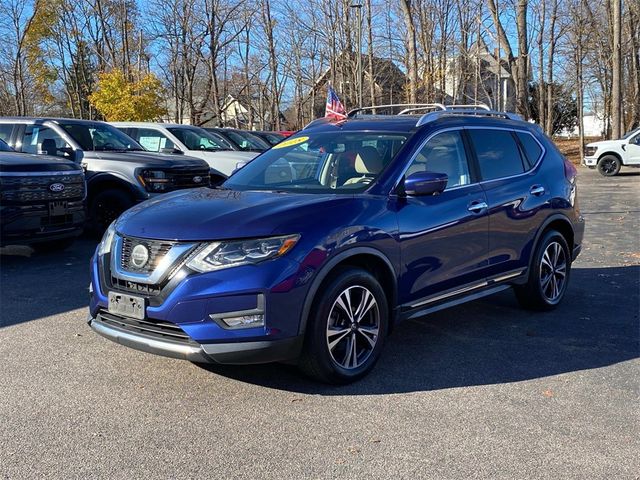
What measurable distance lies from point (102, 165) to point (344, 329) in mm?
7176

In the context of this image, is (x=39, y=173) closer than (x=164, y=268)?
No


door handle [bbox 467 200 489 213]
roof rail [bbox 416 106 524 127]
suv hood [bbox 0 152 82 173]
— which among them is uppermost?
roof rail [bbox 416 106 524 127]

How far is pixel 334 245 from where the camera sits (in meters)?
4.12

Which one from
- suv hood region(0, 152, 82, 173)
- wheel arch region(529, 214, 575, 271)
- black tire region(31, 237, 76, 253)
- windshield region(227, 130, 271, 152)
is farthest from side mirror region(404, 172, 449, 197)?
windshield region(227, 130, 271, 152)

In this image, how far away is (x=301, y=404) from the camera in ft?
13.3

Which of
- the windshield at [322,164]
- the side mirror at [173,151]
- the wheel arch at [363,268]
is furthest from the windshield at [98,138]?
the wheel arch at [363,268]

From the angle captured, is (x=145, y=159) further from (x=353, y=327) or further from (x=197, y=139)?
(x=353, y=327)

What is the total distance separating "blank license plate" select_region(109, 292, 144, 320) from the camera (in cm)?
403

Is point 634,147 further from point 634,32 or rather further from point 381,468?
point 381,468

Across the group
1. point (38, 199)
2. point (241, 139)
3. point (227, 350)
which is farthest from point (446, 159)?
point (241, 139)

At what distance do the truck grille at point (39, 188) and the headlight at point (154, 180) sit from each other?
1.44 meters

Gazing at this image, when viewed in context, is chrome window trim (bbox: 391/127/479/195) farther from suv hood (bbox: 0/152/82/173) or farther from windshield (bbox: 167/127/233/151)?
windshield (bbox: 167/127/233/151)

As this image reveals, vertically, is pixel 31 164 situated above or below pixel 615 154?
below

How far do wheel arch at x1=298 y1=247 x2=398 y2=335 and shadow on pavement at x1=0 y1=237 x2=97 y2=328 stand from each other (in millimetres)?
3158
